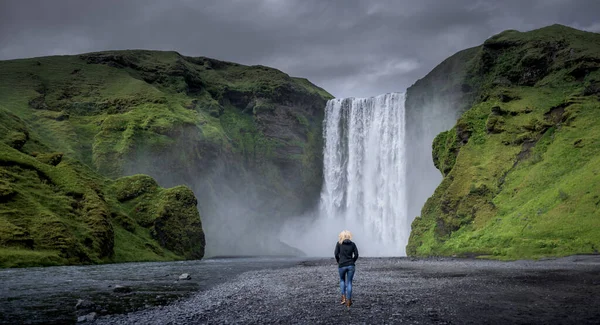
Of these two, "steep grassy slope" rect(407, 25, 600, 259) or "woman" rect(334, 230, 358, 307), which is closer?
"woman" rect(334, 230, 358, 307)

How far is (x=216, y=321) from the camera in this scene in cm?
1416

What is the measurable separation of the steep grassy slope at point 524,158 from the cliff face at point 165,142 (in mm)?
41071

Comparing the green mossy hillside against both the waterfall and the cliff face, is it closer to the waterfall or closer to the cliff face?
the cliff face

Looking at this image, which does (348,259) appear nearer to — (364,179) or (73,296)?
(73,296)

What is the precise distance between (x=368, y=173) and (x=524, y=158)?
51.1 m

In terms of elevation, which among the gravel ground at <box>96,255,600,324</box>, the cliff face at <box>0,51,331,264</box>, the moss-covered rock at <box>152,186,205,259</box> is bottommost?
the gravel ground at <box>96,255,600,324</box>

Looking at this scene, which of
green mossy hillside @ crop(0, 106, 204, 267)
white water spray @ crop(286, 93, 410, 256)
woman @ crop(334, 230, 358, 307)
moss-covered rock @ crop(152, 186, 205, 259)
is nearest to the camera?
woman @ crop(334, 230, 358, 307)

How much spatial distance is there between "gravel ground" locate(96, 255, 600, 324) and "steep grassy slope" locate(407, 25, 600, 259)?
54.4 feet

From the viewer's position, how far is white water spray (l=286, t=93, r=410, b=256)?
312 feet

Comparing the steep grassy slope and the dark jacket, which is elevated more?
the steep grassy slope

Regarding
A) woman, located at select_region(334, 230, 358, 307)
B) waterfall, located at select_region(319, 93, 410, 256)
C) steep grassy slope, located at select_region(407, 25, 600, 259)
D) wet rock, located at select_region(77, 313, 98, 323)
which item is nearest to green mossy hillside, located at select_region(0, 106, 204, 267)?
wet rock, located at select_region(77, 313, 98, 323)

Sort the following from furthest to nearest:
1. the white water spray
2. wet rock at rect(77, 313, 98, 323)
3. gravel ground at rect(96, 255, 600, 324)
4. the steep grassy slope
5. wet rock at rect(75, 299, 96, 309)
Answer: the white water spray
the steep grassy slope
wet rock at rect(75, 299, 96, 309)
wet rock at rect(77, 313, 98, 323)
gravel ground at rect(96, 255, 600, 324)

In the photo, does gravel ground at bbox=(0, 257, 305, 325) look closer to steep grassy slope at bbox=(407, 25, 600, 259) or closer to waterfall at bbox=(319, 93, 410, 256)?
steep grassy slope at bbox=(407, 25, 600, 259)

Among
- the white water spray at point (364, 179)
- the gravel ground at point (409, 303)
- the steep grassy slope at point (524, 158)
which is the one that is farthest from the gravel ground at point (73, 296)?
the white water spray at point (364, 179)
